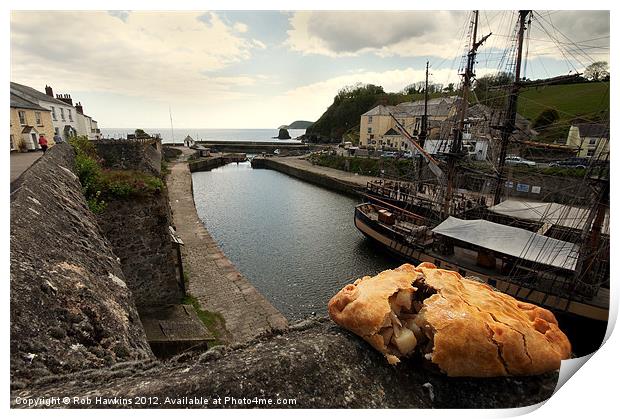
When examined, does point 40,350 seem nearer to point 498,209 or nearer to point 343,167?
point 498,209

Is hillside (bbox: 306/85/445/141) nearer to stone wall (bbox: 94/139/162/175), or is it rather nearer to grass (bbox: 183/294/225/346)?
stone wall (bbox: 94/139/162/175)

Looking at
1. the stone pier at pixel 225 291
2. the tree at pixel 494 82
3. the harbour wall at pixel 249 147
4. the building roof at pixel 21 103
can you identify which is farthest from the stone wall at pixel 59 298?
the harbour wall at pixel 249 147

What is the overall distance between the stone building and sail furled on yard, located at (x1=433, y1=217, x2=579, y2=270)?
16.3 metres

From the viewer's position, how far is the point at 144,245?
7043mm

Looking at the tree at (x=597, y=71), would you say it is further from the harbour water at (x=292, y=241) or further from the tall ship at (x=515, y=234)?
the harbour water at (x=292, y=241)

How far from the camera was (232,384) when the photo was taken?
64.6 inches

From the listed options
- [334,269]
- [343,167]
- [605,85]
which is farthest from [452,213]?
[343,167]

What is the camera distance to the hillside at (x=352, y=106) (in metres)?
63.2

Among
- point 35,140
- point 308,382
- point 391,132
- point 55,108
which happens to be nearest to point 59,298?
point 308,382

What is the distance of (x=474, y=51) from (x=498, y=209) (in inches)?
279

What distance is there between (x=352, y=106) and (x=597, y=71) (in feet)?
219

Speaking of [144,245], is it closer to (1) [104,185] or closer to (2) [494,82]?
(1) [104,185]

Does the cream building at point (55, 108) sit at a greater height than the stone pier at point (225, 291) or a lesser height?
greater

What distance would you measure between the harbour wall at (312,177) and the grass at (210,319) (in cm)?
Answer: 1446
